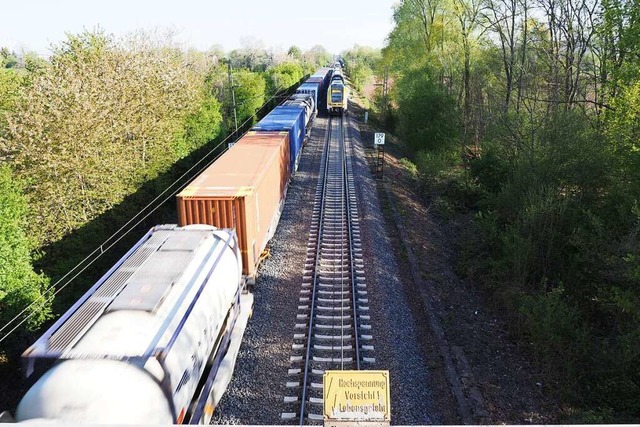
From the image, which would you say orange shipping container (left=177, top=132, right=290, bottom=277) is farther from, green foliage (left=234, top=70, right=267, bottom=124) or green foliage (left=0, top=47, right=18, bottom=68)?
green foliage (left=234, top=70, right=267, bottom=124)

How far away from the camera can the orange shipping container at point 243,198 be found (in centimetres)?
1148

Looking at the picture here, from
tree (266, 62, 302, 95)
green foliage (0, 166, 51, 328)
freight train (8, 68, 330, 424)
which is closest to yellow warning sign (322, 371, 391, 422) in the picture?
freight train (8, 68, 330, 424)

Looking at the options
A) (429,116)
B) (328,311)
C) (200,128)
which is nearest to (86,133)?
(328,311)

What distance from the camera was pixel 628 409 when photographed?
854cm

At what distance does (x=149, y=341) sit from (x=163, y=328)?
0.37 meters

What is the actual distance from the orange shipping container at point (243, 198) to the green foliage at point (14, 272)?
4.09m

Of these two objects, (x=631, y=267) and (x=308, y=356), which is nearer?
(x=631, y=267)

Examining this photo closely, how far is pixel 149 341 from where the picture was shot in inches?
249

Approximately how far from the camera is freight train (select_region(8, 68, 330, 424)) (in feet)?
17.9

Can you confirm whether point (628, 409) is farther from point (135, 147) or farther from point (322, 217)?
point (135, 147)

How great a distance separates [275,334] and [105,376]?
5.84 meters

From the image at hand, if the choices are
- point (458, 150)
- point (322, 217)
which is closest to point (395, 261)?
point (322, 217)

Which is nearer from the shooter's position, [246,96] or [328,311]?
[328,311]

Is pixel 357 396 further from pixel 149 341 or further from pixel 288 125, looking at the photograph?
pixel 288 125
